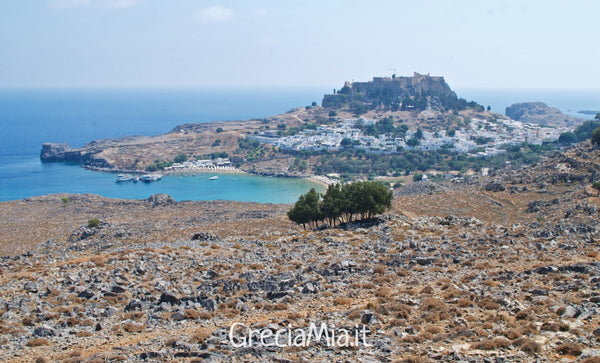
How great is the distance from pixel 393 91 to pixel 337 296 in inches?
5360

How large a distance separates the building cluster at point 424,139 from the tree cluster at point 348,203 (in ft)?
233

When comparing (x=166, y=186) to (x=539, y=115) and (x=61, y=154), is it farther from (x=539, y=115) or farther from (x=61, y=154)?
(x=539, y=115)

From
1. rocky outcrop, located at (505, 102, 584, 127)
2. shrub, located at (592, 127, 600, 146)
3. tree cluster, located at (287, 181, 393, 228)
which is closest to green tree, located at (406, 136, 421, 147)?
Answer: shrub, located at (592, 127, 600, 146)

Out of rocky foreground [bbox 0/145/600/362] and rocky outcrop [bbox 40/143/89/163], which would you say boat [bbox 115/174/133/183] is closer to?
rocky outcrop [bbox 40/143/89/163]

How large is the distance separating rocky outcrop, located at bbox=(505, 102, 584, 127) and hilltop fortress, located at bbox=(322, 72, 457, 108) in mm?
35754

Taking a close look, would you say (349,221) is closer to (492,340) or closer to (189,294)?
(189,294)

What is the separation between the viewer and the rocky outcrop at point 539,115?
15638cm

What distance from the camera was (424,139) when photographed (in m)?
103

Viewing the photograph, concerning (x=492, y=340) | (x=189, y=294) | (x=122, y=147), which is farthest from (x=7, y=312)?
(x=122, y=147)

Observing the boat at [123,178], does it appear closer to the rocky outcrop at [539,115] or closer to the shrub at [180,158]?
the shrub at [180,158]

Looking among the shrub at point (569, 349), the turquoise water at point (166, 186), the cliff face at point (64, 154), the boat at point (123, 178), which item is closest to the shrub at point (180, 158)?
the turquoise water at point (166, 186)

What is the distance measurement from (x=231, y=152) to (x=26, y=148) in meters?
55.3

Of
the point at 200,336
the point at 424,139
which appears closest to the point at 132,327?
the point at 200,336

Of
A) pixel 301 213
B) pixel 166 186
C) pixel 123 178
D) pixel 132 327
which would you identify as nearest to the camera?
pixel 132 327
